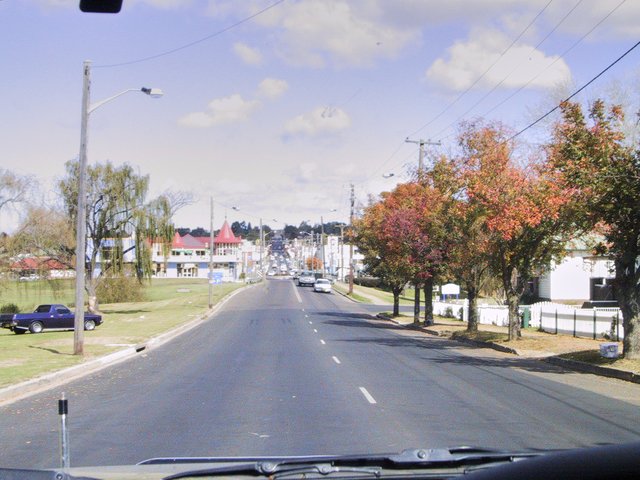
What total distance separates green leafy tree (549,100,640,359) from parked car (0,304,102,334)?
25227mm

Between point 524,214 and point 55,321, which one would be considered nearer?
point 524,214

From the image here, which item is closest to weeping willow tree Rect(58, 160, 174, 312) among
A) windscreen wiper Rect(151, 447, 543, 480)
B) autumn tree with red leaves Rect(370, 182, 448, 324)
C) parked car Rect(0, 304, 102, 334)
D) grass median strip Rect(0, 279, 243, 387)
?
grass median strip Rect(0, 279, 243, 387)

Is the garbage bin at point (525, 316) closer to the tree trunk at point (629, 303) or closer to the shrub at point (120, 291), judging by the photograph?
the tree trunk at point (629, 303)

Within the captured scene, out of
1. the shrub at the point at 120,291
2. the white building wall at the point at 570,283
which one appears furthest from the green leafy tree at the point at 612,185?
the shrub at the point at 120,291

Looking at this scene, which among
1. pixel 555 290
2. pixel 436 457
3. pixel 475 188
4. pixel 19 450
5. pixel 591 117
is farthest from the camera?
pixel 555 290

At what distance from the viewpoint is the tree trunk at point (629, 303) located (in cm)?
1883

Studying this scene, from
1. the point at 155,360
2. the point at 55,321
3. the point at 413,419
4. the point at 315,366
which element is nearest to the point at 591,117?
the point at 315,366

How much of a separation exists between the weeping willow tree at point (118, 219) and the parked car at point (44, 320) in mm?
10331

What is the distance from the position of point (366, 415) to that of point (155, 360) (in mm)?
11759

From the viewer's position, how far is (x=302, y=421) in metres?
11.0

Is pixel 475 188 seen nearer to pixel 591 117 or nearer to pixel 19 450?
pixel 591 117

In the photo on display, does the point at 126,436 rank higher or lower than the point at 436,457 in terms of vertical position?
lower

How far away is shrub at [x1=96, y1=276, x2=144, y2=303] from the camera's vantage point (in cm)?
6231

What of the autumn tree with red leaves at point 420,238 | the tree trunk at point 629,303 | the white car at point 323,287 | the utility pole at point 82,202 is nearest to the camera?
the tree trunk at point 629,303
